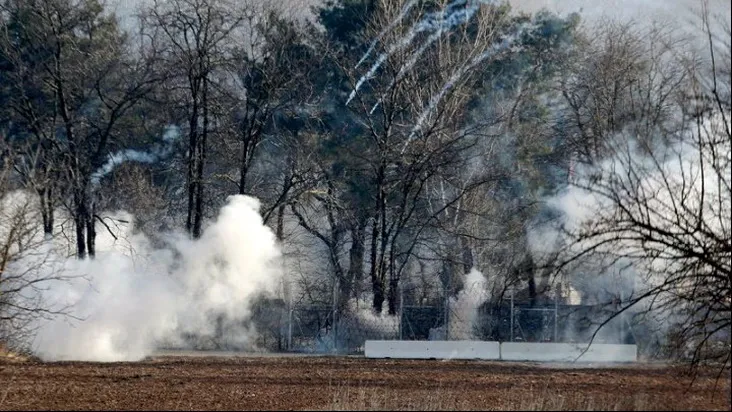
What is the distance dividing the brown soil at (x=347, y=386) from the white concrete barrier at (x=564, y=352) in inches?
73.9

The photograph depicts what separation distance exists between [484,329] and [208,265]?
9.47 meters

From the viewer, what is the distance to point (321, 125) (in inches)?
1740

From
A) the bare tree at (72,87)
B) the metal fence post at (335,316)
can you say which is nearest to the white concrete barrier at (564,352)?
the metal fence post at (335,316)

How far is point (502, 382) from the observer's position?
72.4 ft

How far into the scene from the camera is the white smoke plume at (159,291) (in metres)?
28.8

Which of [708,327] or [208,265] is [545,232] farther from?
[708,327]

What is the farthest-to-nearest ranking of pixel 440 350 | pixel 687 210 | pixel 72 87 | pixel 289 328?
1. pixel 72 87
2. pixel 289 328
3. pixel 440 350
4. pixel 687 210

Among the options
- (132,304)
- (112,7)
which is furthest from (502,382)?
(112,7)

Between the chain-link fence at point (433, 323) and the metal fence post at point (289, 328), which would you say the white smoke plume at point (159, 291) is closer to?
the metal fence post at point (289, 328)

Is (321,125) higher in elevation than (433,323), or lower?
higher

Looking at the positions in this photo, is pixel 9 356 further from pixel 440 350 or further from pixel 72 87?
pixel 72 87

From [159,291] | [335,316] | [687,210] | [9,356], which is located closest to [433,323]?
[335,316]

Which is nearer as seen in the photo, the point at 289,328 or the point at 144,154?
the point at 289,328

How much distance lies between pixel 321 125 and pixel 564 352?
17.8 metres
